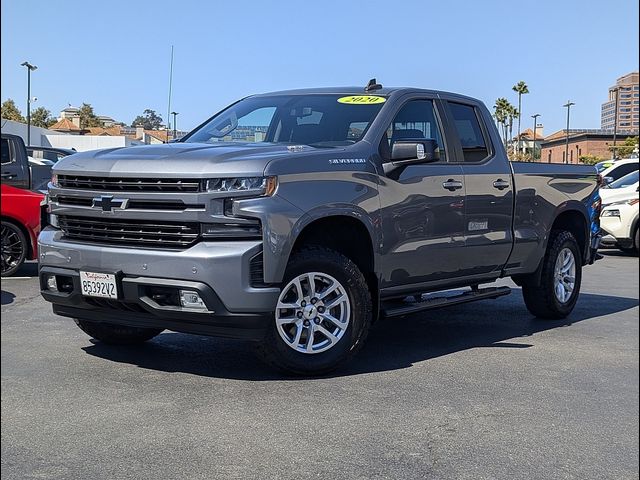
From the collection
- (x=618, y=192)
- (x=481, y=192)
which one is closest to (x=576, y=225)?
(x=481, y=192)

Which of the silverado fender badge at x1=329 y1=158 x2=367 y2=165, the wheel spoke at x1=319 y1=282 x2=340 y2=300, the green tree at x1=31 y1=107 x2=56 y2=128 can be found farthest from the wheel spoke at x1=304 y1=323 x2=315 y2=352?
the green tree at x1=31 y1=107 x2=56 y2=128

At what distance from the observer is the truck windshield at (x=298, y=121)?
6164 millimetres

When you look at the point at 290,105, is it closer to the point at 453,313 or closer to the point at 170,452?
the point at 453,313

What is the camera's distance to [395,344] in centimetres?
661

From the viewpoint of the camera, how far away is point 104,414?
445cm

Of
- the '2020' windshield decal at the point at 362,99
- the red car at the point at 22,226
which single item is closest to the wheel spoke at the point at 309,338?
the '2020' windshield decal at the point at 362,99

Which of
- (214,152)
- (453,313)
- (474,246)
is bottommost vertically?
(453,313)

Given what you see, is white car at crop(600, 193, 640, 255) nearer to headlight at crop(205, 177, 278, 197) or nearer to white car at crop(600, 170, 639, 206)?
white car at crop(600, 170, 639, 206)

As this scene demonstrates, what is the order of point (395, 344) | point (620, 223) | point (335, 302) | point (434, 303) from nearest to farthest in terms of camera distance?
1. point (335, 302)
2. point (434, 303)
3. point (395, 344)
4. point (620, 223)

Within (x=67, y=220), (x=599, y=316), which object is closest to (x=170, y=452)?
(x=67, y=220)

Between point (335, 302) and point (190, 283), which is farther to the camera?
point (335, 302)

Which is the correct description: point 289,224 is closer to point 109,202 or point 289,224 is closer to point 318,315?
point 318,315

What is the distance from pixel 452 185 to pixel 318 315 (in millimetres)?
1719

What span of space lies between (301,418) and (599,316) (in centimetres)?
471
